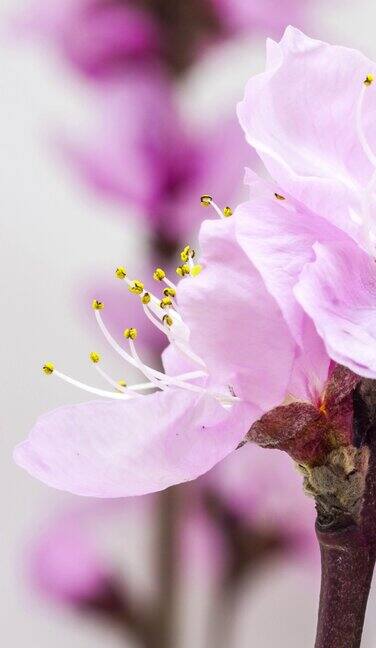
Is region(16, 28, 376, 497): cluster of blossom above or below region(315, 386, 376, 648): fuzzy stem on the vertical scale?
A: above

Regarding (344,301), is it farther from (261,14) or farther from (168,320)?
(261,14)

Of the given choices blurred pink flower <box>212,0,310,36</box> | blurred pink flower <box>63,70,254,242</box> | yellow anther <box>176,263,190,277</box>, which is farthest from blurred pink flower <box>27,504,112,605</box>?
yellow anther <box>176,263,190,277</box>

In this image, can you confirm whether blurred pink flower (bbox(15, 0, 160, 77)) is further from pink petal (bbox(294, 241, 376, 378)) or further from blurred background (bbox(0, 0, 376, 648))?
pink petal (bbox(294, 241, 376, 378))

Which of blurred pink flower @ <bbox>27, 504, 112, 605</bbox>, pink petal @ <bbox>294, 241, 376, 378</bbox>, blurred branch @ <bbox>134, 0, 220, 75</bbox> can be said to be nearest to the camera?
pink petal @ <bbox>294, 241, 376, 378</bbox>

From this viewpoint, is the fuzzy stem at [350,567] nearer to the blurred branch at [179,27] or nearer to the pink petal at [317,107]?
the pink petal at [317,107]

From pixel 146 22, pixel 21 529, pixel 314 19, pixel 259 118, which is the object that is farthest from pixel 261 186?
pixel 21 529

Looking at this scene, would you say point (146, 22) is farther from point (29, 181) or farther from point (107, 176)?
point (29, 181)

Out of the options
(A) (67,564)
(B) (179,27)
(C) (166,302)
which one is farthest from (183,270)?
(A) (67,564)
